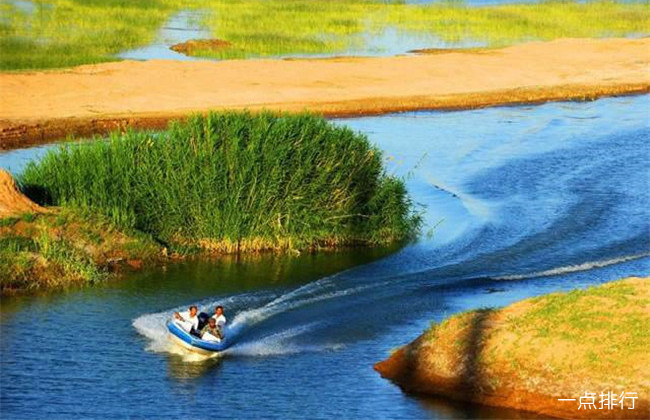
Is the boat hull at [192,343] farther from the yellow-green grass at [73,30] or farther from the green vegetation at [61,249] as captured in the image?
the yellow-green grass at [73,30]

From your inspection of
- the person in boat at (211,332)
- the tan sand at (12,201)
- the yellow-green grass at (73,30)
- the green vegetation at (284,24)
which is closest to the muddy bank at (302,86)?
the yellow-green grass at (73,30)

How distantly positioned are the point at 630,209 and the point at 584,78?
25.6m

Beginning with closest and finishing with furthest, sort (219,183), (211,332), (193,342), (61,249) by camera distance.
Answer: (193,342) < (211,332) < (61,249) < (219,183)

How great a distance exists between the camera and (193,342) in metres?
24.0

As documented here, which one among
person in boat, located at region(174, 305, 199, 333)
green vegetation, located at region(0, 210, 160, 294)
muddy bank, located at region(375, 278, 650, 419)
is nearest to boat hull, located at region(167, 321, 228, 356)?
person in boat, located at region(174, 305, 199, 333)

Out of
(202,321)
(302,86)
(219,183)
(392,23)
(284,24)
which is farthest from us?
(392,23)

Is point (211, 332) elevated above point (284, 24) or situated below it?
below

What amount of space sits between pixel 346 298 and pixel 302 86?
2756 centimetres

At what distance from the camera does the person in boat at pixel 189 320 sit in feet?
79.5

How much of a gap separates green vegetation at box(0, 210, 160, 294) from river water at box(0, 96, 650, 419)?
0.67 m

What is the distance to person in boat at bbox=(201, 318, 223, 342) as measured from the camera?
24188 millimetres

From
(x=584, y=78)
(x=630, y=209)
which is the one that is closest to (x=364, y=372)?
(x=630, y=209)

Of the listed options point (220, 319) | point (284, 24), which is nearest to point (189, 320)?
point (220, 319)

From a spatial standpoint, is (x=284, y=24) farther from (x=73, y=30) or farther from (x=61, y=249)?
(x=61, y=249)
